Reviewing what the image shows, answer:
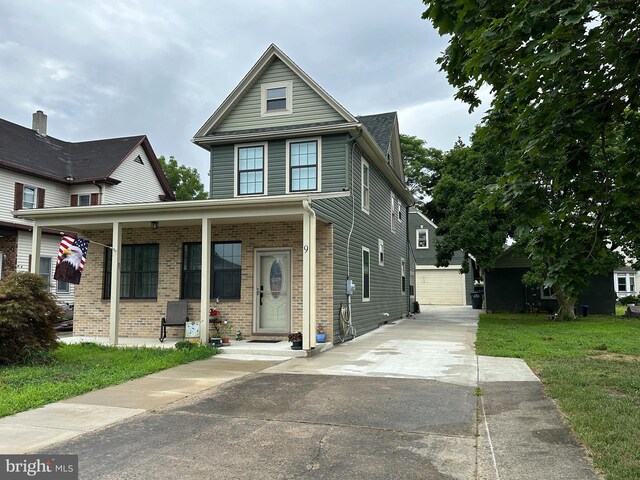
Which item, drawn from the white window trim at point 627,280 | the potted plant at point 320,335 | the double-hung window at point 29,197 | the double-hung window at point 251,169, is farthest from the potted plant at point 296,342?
the white window trim at point 627,280

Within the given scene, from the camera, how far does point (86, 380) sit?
7.02m

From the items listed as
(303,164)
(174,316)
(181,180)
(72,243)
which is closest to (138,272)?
(174,316)

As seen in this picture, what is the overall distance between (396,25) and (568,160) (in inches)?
184

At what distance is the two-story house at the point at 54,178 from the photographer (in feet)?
63.4

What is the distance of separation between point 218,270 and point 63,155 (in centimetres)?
1623

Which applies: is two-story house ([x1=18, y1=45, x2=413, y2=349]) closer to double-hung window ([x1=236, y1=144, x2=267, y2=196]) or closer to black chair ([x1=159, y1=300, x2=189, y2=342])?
double-hung window ([x1=236, y1=144, x2=267, y2=196])

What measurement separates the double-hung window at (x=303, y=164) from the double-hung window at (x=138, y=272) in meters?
3.98

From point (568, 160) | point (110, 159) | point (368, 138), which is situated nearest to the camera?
point (568, 160)

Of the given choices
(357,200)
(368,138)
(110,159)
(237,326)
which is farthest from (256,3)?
(110,159)

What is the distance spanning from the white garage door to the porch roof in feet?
78.2

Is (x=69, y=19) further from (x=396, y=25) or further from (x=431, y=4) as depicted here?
(x=431, y=4)

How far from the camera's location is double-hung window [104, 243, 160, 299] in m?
12.6

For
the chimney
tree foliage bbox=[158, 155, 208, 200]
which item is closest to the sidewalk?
the chimney

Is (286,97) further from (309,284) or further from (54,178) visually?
(54,178)
